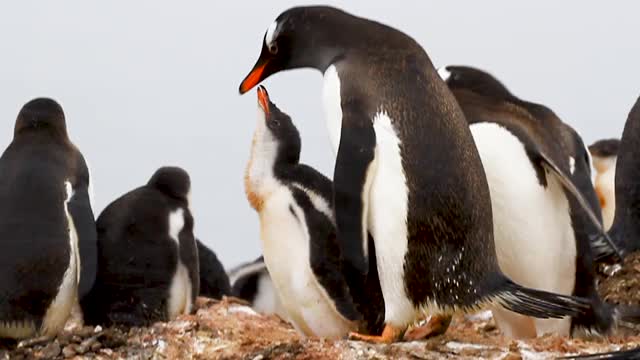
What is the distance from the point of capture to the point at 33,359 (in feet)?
16.0

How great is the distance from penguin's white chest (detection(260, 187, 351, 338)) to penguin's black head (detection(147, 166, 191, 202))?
64cm

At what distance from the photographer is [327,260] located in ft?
17.1

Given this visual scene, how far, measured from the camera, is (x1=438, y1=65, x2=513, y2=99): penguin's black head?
5.57m

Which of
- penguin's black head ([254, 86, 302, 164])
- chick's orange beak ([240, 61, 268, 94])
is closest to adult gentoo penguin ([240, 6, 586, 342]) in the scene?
chick's orange beak ([240, 61, 268, 94])

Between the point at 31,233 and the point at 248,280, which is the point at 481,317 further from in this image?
the point at 248,280

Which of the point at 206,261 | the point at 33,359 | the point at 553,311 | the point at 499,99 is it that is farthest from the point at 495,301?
the point at 206,261

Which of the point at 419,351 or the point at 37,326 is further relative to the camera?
the point at 37,326

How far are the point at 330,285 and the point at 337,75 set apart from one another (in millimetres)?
935

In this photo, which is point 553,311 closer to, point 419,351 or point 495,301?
point 495,301

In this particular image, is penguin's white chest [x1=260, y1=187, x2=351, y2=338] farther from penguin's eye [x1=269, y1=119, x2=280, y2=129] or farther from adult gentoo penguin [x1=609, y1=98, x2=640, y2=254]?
adult gentoo penguin [x1=609, y1=98, x2=640, y2=254]

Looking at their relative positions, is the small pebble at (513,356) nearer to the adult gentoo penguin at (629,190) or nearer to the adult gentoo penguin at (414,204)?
the adult gentoo penguin at (414,204)

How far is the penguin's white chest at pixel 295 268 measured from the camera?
526 cm

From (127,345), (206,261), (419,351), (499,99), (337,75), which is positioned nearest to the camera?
(419,351)

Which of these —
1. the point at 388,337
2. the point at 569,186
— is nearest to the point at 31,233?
the point at 388,337
